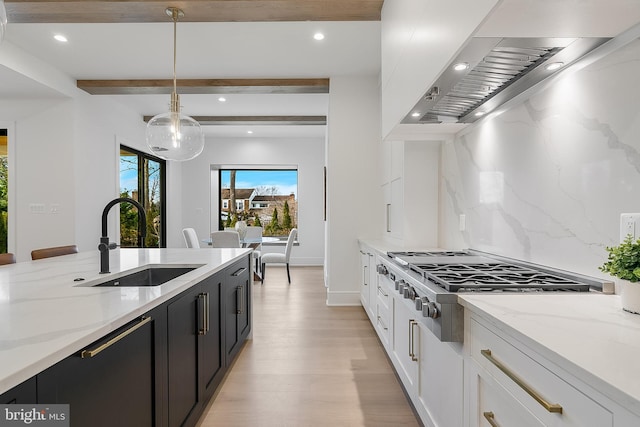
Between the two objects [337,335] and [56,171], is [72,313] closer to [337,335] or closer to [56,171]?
[337,335]

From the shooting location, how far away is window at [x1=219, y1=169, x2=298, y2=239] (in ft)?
27.2

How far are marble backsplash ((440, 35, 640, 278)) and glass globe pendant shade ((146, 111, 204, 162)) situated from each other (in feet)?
7.23

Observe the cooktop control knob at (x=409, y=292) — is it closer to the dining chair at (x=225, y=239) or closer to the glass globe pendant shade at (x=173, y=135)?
the glass globe pendant shade at (x=173, y=135)

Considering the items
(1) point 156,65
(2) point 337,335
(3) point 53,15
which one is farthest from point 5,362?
(1) point 156,65

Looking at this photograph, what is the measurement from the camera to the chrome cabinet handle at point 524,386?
785 millimetres

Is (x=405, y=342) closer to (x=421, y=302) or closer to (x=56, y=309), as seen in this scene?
(x=421, y=302)

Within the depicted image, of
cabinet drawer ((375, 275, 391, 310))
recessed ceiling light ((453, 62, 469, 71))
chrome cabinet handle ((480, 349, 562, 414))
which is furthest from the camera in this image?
cabinet drawer ((375, 275, 391, 310))

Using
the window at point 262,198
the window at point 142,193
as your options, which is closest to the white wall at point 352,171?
the window at point 142,193

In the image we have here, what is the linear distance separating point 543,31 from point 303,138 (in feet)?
22.8

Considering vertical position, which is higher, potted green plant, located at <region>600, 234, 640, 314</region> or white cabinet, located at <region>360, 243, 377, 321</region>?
potted green plant, located at <region>600, 234, 640, 314</region>

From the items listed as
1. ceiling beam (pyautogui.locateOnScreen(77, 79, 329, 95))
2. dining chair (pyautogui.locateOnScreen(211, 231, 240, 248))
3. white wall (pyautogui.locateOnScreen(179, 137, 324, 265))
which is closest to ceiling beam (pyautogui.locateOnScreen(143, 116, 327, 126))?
white wall (pyautogui.locateOnScreen(179, 137, 324, 265))

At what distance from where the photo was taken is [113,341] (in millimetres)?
1060

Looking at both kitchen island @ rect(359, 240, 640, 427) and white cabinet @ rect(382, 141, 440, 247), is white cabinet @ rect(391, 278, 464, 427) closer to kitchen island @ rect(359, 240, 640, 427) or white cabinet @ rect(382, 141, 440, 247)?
kitchen island @ rect(359, 240, 640, 427)

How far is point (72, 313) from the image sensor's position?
1112 millimetres
